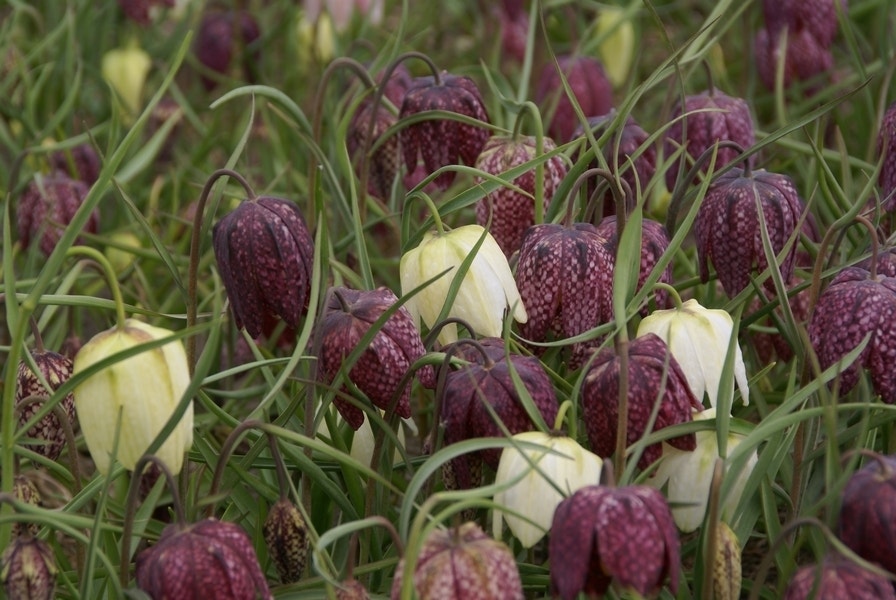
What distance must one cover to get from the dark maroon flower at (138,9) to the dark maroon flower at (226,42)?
0.74ft

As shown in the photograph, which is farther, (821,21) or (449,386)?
(821,21)

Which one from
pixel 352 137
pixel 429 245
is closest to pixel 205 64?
pixel 352 137

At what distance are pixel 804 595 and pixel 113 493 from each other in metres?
1.21

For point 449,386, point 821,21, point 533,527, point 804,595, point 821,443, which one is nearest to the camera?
point 804,595

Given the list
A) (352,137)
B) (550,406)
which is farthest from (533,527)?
(352,137)

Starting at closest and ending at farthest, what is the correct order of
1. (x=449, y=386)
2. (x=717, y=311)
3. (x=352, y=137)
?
(x=449, y=386) < (x=717, y=311) < (x=352, y=137)

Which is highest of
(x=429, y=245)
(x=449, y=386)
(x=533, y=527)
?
(x=429, y=245)

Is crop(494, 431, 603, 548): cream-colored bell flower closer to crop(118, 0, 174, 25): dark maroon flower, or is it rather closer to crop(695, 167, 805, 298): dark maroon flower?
crop(695, 167, 805, 298): dark maroon flower

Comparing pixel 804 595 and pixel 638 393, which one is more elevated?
pixel 638 393

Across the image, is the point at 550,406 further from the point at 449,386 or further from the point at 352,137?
the point at 352,137

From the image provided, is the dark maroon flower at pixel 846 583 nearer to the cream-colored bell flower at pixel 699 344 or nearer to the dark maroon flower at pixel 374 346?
the cream-colored bell flower at pixel 699 344

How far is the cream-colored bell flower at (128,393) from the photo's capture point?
1.44 metres

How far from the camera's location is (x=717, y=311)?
170 cm

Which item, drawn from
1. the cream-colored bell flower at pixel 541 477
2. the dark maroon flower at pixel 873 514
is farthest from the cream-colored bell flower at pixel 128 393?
the dark maroon flower at pixel 873 514
